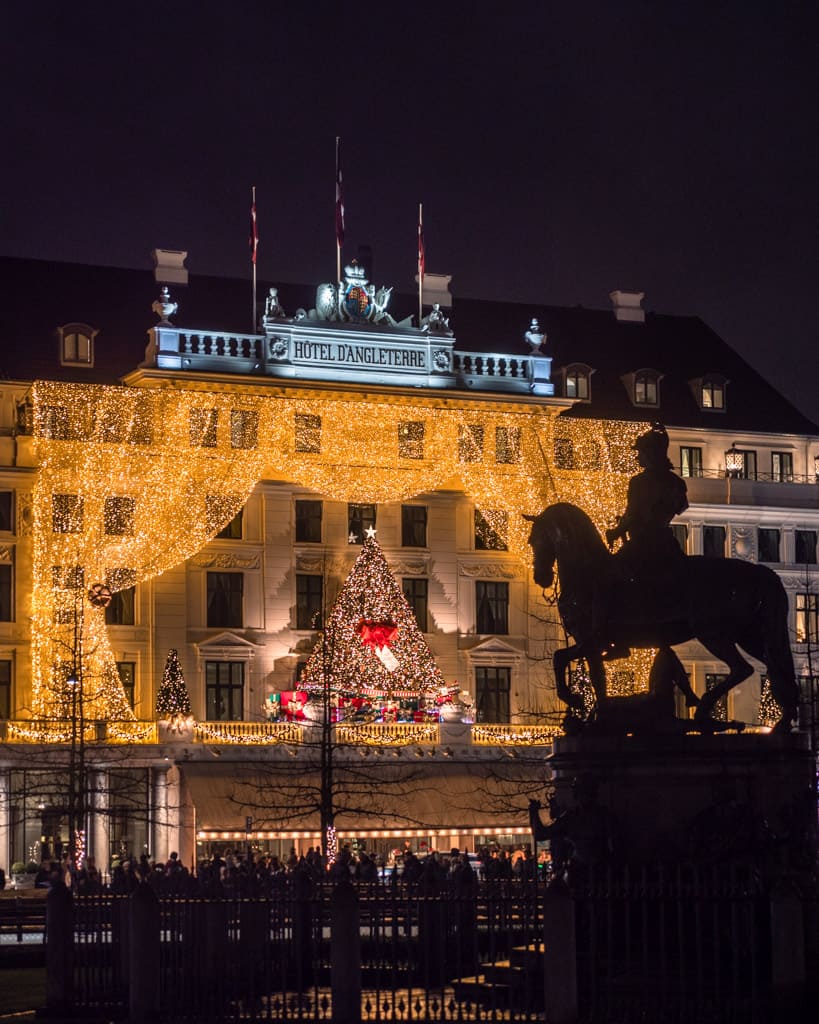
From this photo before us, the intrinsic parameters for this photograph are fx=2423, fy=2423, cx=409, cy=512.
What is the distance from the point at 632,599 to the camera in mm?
26688

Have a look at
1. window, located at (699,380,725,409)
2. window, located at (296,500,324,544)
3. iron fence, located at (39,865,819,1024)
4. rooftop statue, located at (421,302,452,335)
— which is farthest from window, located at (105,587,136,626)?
iron fence, located at (39,865,819,1024)

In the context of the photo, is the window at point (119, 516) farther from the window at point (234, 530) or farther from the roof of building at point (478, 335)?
the roof of building at point (478, 335)

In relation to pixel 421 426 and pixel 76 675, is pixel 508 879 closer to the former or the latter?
pixel 76 675

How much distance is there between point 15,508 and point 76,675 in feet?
37.6

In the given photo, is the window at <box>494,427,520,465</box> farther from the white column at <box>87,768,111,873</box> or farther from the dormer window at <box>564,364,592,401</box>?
the white column at <box>87,768,111,873</box>

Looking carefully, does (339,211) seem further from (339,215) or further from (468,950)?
(468,950)

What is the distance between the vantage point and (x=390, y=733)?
7250 centimetres

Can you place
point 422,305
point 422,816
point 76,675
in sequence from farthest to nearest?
point 422,305
point 422,816
point 76,675

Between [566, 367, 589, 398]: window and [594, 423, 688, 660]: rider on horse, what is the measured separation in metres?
55.1

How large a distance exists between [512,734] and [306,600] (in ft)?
24.9

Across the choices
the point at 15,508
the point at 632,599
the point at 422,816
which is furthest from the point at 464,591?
the point at 632,599

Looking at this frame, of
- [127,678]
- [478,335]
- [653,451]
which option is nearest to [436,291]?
[478,335]

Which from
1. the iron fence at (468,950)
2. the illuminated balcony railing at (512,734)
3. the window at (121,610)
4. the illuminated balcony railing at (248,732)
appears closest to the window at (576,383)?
the illuminated balcony railing at (512,734)

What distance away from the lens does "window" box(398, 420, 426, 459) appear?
7581 centimetres
